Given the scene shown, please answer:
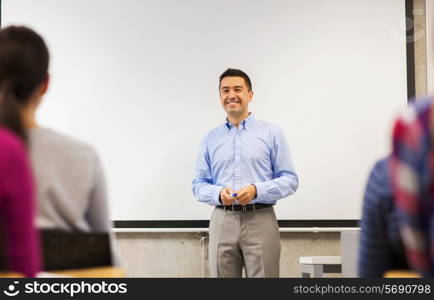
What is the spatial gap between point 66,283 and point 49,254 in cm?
13

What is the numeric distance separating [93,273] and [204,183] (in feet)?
8.55

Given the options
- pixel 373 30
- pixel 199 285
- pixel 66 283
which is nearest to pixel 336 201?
pixel 373 30

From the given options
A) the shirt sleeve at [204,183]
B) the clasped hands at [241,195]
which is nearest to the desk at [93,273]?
the clasped hands at [241,195]

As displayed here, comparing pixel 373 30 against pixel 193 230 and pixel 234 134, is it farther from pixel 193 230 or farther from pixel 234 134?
pixel 193 230

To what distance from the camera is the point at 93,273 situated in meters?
1.33

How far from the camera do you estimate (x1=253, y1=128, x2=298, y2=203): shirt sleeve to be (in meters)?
3.67

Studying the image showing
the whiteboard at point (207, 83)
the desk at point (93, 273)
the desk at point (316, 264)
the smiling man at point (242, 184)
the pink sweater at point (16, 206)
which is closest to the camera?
the pink sweater at point (16, 206)

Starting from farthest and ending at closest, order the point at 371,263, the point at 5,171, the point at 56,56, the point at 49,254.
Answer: the point at 56,56, the point at 49,254, the point at 371,263, the point at 5,171

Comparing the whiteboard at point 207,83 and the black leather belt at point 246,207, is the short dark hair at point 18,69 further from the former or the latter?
the whiteboard at point 207,83

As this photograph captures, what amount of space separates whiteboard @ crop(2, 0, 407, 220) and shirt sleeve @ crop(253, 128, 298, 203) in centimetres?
57

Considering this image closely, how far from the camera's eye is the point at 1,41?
1403 millimetres

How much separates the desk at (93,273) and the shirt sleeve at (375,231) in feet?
1.78

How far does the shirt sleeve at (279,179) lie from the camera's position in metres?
3.67

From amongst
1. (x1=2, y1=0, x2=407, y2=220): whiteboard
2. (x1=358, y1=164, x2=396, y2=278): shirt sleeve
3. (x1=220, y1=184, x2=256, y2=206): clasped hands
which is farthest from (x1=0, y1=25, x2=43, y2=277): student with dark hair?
(x1=2, y1=0, x2=407, y2=220): whiteboard
